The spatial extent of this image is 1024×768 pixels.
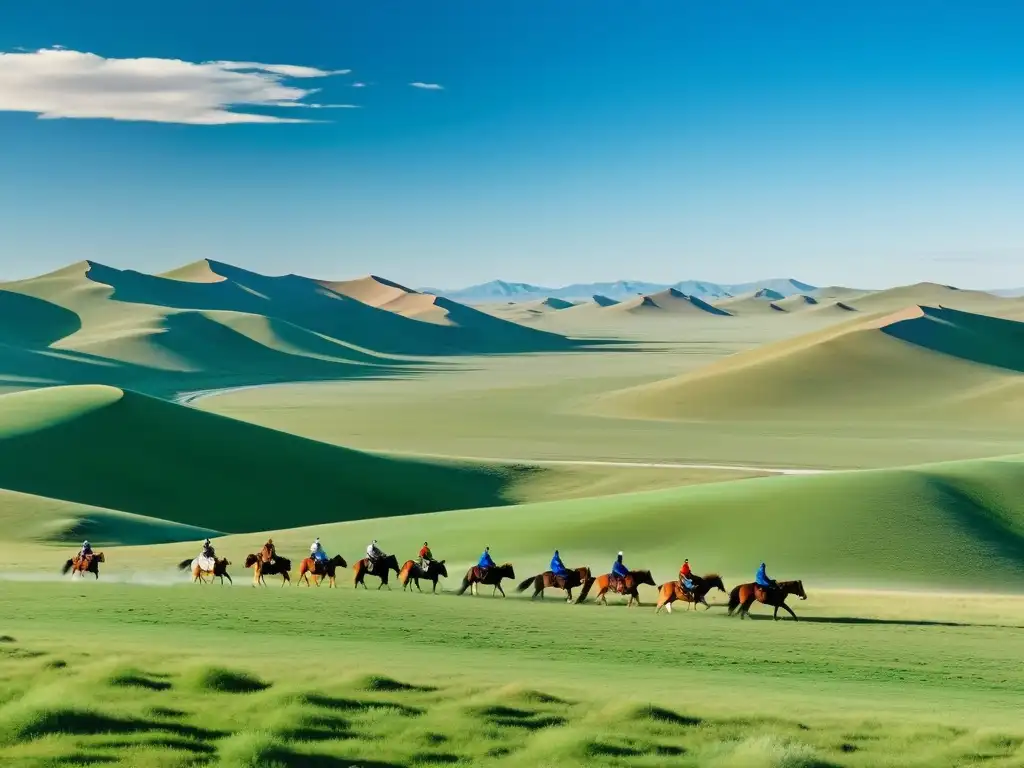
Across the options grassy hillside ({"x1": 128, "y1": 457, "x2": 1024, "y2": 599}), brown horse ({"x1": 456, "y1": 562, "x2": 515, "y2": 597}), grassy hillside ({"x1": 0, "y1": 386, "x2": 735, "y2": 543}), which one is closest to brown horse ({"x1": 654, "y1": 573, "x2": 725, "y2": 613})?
brown horse ({"x1": 456, "y1": 562, "x2": 515, "y2": 597})

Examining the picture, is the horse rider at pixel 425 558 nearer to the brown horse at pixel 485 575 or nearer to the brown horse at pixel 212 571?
the brown horse at pixel 485 575

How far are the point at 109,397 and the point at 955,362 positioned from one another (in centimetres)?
9821

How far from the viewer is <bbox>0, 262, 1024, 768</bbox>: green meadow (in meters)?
15.7

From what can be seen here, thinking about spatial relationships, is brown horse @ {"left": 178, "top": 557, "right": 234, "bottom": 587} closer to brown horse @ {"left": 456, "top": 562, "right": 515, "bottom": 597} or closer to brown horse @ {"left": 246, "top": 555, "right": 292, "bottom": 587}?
brown horse @ {"left": 246, "top": 555, "right": 292, "bottom": 587}

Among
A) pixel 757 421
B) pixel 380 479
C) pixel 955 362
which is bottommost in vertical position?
pixel 380 479

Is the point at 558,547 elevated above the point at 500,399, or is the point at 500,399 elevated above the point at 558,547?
the point at 500,399

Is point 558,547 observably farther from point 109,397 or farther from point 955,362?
point 955,362

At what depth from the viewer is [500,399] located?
144m

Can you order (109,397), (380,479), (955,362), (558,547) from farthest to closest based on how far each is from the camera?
(955,362) → (109,397) → (380,479) → (558,547)

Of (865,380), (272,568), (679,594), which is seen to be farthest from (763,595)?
(865,380)

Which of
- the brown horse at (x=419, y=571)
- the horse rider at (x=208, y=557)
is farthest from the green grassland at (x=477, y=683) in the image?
the horse rider at (x=208, y=557)

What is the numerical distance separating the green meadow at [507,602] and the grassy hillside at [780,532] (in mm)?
163

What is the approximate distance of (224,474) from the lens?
7200 centimetres

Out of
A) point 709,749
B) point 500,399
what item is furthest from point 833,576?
point 500,399
